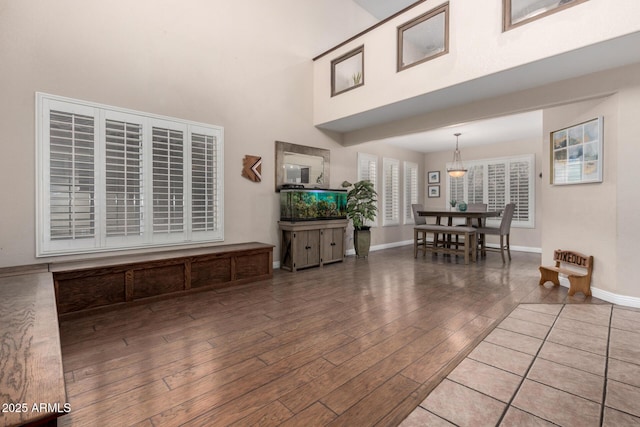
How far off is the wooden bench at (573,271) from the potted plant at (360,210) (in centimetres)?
282

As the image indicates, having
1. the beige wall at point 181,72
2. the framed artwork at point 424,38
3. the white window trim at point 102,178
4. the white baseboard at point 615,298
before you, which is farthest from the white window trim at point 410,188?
the white window trim at point 102,178

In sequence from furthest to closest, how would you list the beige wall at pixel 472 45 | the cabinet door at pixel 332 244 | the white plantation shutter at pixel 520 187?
the white plantation shutter at pixel 520 187, the cabinet door at pixel 332 244, the beige wall at pixel 472 45

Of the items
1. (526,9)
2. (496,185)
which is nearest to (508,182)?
(496,185)

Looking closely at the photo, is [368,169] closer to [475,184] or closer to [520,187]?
[475,184]

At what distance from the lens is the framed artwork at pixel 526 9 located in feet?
8.89

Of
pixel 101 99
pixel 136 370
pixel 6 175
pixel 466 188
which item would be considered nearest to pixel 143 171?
pixel 101 99

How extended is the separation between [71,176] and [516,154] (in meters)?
8.17

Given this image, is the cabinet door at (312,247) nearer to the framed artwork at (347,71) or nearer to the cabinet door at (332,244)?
the cabinet door at (332,244)

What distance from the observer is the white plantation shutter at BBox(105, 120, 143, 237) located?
3348 mm

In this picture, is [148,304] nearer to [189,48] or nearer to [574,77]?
[189,48]

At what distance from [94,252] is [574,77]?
560cm

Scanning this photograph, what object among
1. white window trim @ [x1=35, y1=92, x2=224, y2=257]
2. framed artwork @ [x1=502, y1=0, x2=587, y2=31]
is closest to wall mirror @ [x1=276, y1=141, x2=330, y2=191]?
white window trim @ [x1=35, y1=92, x2=224, y2=257]

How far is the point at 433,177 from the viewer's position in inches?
326

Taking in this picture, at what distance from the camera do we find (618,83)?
298 cm
